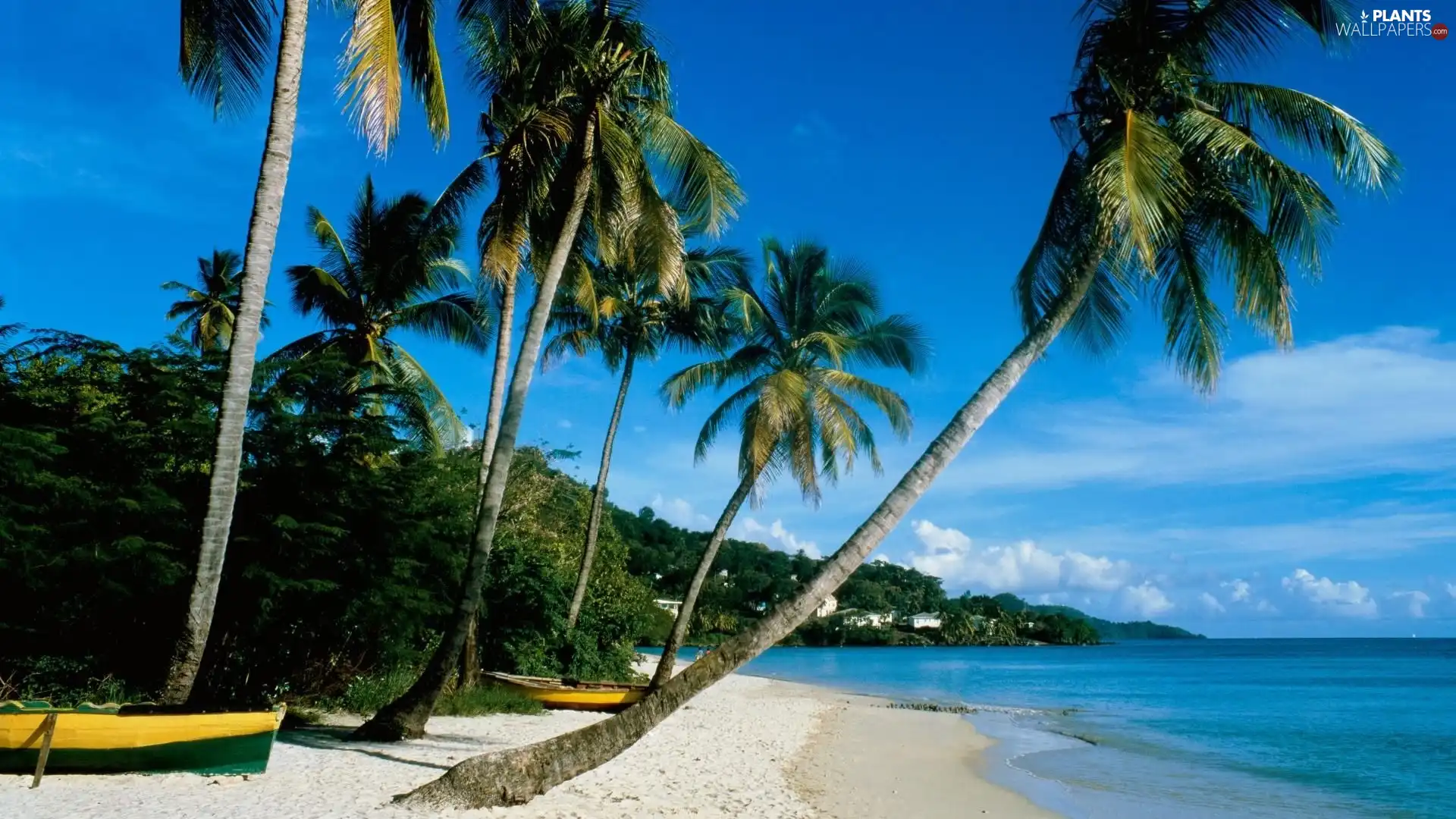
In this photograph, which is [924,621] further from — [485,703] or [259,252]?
[259,252]

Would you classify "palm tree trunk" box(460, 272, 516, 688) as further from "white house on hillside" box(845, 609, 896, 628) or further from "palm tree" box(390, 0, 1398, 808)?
"white house on hillside" box(845, 609, 896, 628)

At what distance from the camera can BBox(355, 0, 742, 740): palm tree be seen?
34.0 feet

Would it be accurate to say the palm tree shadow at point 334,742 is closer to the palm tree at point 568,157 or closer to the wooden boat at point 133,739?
the palm tree at point 568,157

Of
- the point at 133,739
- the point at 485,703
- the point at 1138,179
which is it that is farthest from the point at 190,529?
the point at 1138,179

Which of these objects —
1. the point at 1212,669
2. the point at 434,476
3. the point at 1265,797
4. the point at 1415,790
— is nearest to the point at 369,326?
the point at 434,476

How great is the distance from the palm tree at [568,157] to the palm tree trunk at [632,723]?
130 inches

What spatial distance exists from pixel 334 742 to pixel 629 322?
12.4 metres

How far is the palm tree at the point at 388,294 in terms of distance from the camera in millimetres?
18469

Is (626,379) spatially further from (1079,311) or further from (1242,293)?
(1242,293)

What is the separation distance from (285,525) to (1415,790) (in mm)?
16902

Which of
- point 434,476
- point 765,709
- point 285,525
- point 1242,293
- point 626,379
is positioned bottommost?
point 765,709

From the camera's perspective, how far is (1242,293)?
8.62m

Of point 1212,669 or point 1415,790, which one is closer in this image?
point 1415,790

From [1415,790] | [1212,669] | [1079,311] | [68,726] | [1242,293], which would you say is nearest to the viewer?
[68,726]
